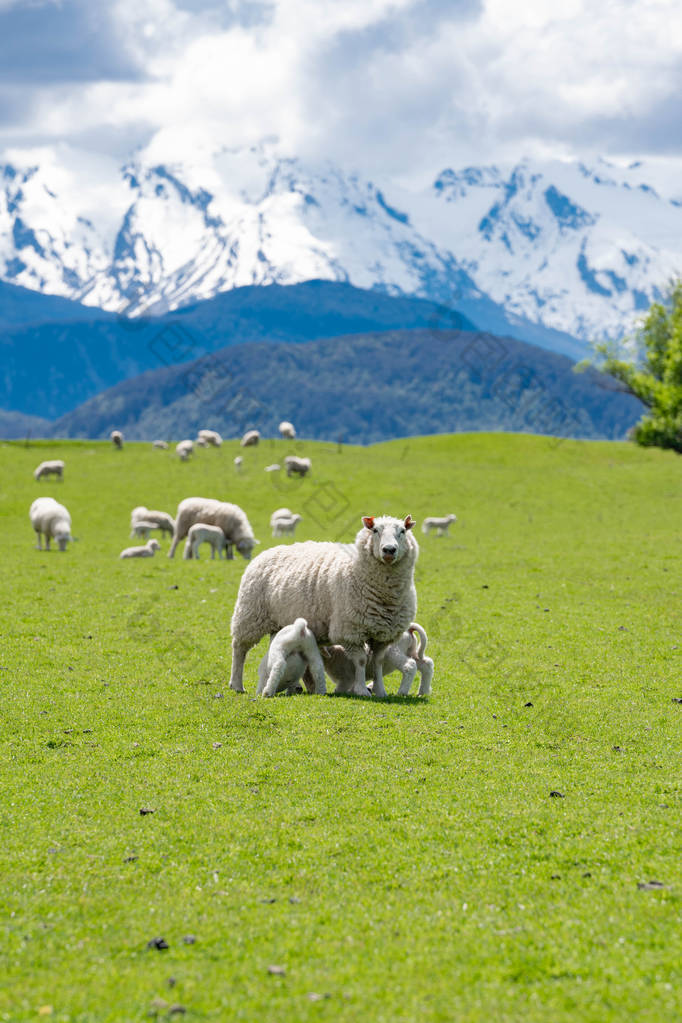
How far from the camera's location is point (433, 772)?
9.24 m

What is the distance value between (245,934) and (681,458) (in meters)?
61.7

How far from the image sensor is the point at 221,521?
2966 cm

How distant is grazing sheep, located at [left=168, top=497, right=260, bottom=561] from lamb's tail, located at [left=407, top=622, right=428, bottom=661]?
1658 cm

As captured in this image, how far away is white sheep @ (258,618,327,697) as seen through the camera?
11844mm

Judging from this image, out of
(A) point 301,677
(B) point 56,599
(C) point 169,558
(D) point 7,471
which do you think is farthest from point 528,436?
(A) point 301,677

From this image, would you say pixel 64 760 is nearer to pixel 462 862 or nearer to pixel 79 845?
pixel 79 845

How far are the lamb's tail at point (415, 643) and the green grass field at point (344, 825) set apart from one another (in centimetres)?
66

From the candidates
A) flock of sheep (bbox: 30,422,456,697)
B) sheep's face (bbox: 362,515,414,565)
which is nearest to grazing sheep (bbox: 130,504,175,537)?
flock of sheep (bbox: 30,422,456,697)

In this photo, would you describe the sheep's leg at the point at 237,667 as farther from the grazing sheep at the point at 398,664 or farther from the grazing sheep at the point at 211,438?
the grazing sheep at the point at 211,438

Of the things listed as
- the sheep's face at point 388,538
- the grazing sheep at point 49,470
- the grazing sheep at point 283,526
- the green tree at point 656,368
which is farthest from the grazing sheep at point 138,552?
the green tree at point 656,368

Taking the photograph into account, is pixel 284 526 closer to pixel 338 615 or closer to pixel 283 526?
pixel 283 526

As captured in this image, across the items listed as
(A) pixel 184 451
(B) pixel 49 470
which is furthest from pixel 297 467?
(B) pixel 49 470

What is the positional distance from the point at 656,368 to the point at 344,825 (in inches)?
2496

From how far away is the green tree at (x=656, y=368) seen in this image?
54.8 metres
